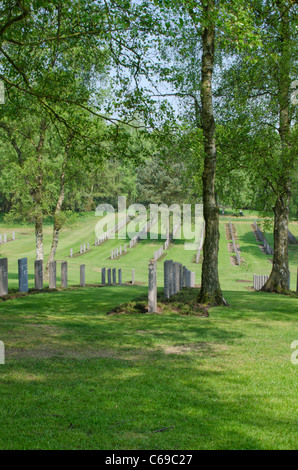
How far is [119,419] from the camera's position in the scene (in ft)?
16.6

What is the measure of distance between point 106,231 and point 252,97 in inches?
1908

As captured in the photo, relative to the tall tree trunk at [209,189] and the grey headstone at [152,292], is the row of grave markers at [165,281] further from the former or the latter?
the tall tree trunk at [209,189]

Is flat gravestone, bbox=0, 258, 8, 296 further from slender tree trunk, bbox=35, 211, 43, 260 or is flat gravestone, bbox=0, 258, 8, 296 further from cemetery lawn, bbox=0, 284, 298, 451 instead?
slender tree trunk, bbox=35, 211, 43, 260

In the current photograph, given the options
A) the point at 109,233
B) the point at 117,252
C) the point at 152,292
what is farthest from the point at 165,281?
the point at 109,233

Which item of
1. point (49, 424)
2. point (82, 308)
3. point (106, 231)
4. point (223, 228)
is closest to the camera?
point (49, 424)

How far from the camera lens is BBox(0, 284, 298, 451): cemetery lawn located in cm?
468

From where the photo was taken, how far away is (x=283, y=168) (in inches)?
738

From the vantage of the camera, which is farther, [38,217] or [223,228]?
[223,228]

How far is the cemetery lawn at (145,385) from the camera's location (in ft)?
15.4

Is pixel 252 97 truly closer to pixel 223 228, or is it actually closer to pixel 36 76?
pixel 36 76

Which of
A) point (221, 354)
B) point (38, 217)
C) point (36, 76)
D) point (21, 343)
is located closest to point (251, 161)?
point (36, 76)

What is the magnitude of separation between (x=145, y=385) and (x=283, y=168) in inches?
572
